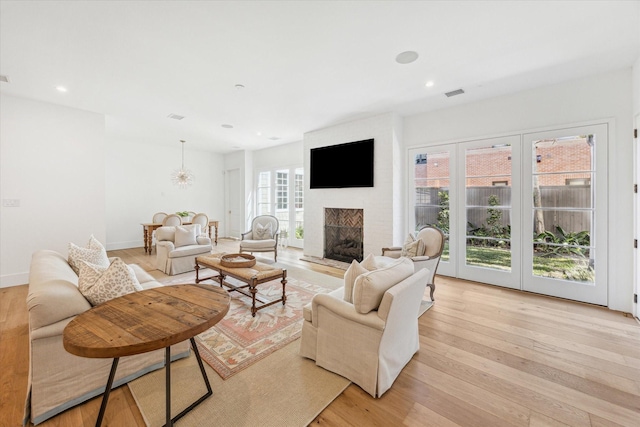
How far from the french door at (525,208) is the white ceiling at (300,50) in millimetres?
850

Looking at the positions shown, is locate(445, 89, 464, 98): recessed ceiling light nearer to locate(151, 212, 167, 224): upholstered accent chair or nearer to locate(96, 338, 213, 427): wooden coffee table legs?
locate(96, 338, 213, 427): wooden coffee table legs

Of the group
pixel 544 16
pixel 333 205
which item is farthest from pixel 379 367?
pixel 333 205

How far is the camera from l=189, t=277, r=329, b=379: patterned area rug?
2.16m

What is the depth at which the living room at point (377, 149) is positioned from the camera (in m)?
3.14

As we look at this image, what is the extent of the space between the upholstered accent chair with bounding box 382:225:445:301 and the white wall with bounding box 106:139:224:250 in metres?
6.53

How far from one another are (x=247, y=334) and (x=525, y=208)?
13.1 ft

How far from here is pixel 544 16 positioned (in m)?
2.23

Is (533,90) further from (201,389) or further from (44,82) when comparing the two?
(44,82)

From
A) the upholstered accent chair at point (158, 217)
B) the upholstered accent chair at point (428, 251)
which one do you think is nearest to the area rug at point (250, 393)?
the upholstered accent chair at point (428, 251)

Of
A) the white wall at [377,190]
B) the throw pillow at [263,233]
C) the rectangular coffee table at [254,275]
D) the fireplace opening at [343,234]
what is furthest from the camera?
the throw pillow at [263,233]

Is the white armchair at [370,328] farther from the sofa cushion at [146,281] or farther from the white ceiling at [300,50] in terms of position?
the white ceiling at [300,50]

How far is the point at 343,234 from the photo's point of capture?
18.1 ft

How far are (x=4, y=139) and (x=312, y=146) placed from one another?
4.95 m

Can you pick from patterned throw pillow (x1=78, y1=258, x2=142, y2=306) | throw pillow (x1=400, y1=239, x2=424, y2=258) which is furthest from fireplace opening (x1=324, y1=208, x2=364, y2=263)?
patterned throw pillow (x1=78, y1=258, x2=142, y2=306)
